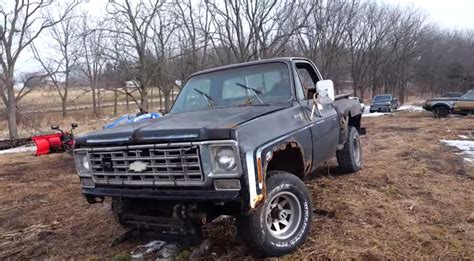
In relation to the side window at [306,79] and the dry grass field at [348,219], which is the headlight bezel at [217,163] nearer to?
the dry grass field at [348,219]

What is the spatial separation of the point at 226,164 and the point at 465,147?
330 inches

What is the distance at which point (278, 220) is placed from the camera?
3.67m

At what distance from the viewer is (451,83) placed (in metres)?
52.8

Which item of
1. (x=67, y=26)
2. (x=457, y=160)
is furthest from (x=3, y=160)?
(x=67, y=26)

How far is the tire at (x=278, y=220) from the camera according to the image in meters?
3.31

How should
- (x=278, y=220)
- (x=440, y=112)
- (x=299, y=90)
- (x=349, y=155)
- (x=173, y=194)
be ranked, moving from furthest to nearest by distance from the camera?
(x=440, y=112) < (x=349, y=155) < (x=299, y=90) < (x=278, y=220) < (x=173, y=194)

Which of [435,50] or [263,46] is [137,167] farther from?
[435,50]

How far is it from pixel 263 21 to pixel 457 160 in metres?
16.2

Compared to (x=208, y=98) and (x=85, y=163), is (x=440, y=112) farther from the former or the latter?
(x=85, y=163)

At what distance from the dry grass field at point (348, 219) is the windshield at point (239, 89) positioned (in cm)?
146

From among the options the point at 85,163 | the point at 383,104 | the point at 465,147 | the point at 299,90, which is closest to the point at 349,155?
the point at 299,90

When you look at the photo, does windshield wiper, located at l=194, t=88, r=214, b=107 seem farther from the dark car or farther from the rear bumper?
the dark car

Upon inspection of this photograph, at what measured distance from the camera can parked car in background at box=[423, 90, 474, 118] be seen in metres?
18.9

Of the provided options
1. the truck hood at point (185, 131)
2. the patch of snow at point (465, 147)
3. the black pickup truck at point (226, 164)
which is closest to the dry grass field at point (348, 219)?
the patch of snow at point (465, 147)
